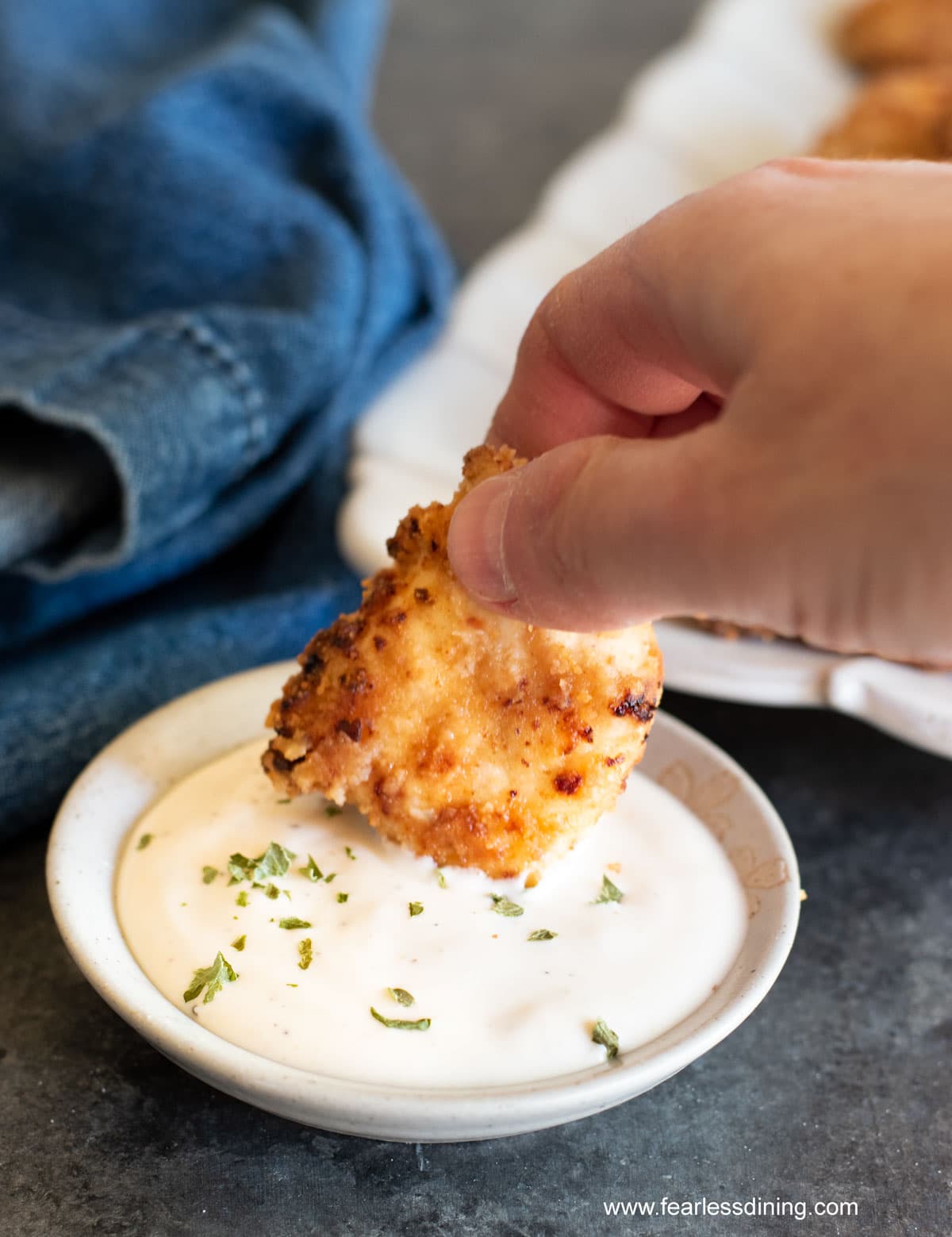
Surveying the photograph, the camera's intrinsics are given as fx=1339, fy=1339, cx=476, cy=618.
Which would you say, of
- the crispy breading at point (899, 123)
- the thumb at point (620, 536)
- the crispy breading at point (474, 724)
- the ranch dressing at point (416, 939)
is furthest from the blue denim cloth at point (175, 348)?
the crispy breading at point (899, 123)

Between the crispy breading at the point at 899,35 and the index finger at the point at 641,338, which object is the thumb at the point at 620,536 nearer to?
the index finger at the point at 641,338

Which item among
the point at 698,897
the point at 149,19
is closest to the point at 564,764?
the point at 698,897

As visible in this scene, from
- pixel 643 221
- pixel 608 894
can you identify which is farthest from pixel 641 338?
pixel 608 894

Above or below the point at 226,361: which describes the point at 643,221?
above

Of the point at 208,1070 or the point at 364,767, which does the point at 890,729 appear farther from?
the point at 208,1070

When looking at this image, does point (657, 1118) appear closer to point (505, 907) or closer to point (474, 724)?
point (505, 907)

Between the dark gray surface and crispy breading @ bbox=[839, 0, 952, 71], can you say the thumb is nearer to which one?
the dark gray surface
